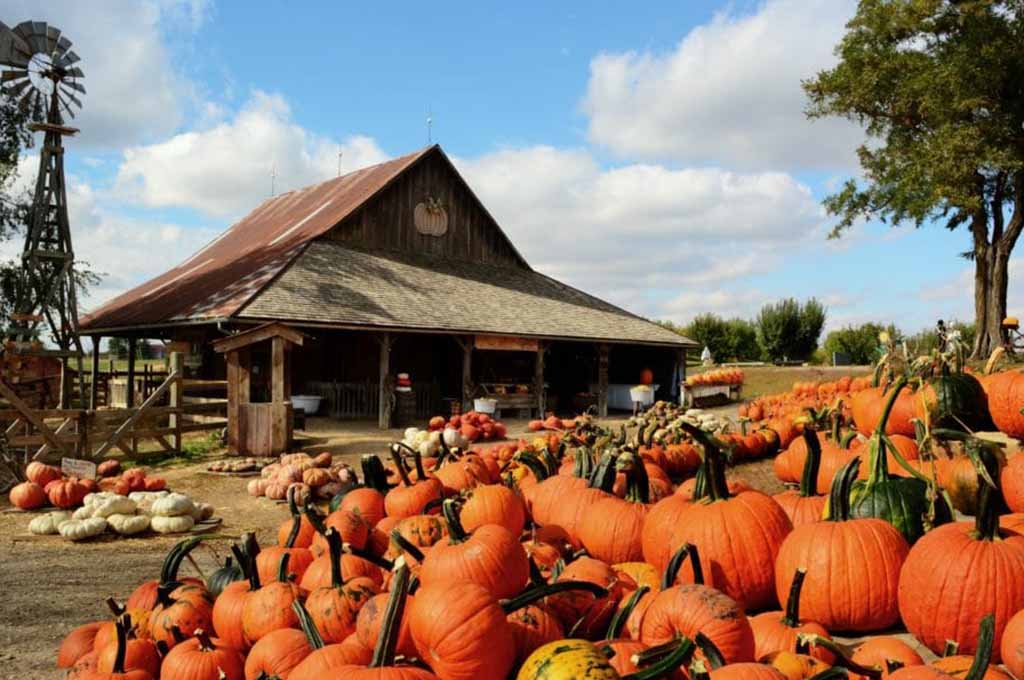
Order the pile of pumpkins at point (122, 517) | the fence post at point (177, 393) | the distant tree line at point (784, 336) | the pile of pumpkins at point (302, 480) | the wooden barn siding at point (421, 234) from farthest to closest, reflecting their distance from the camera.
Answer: the distant tree line at point (784, 336) → the wooden barn siding at point (421, 234) → the fence post at point (177, 393) → the pile of pumpkins at point (302, 480) → the pile of pumpkins at point (122, 517)

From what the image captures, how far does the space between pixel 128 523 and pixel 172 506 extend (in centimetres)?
43

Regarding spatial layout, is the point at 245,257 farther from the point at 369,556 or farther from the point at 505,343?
the point at 369,556

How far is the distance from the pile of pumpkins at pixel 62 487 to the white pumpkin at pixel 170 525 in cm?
119

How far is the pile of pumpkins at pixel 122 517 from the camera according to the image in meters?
7.35

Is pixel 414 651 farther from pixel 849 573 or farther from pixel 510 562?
pixel 849 573

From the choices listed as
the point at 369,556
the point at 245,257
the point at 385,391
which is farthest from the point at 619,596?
the point at 245,257

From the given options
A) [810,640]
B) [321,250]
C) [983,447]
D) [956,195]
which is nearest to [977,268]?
[956,195]

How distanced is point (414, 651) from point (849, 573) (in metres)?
1.78

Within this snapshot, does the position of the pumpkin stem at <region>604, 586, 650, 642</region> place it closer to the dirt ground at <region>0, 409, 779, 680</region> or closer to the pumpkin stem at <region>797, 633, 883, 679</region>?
the pumpkin stem at <region>797, 633, 883, 679</region>

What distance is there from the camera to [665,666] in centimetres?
190

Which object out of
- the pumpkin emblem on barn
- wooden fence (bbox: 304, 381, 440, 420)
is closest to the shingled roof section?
the pumpkin emblem on barn

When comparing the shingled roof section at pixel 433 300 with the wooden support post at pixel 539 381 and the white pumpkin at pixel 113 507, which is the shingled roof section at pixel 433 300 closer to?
the wooden support post at pixel 539 381

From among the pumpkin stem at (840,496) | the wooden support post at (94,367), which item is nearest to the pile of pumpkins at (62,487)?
the pumpkin stem at (840,496)

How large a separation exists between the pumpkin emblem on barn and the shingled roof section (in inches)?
37.2
